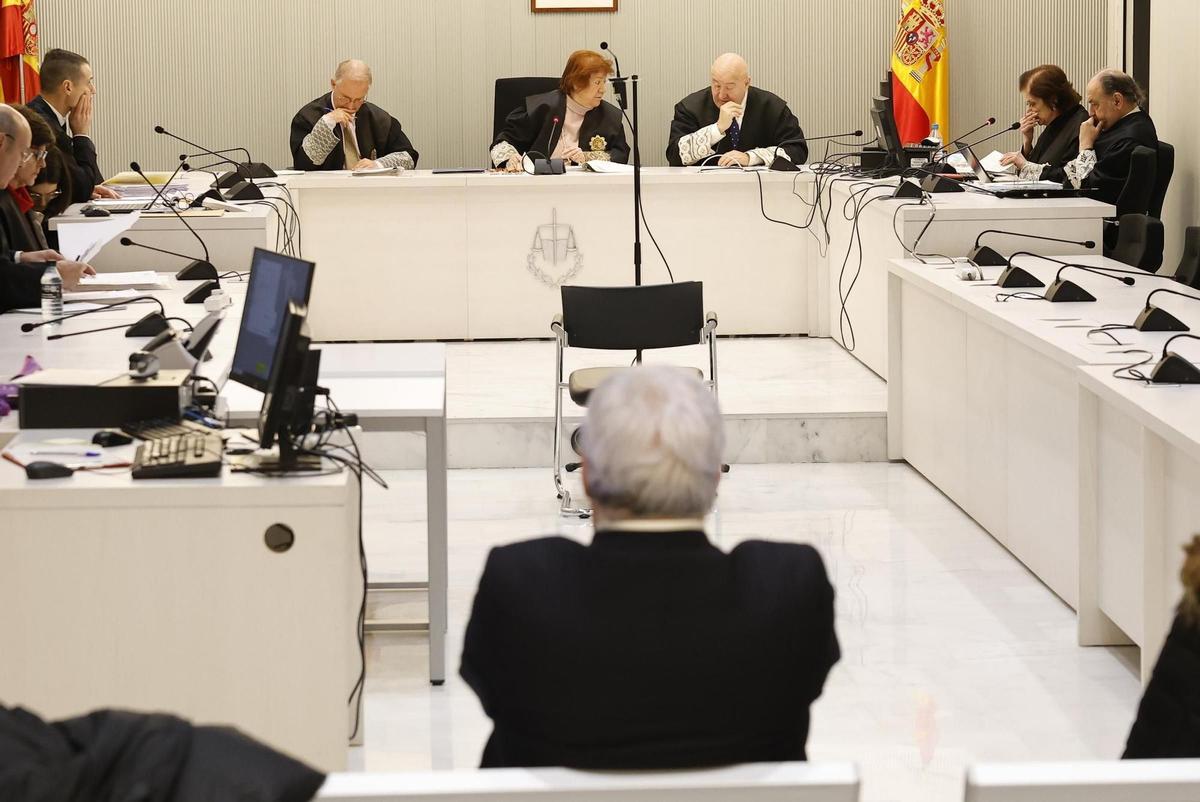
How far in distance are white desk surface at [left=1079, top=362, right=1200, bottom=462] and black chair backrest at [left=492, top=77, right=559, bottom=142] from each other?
5686mm

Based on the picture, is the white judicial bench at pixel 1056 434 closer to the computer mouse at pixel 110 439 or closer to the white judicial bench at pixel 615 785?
the white judicial bench at pixel 615 785

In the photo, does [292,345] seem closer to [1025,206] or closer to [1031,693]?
[1031,693]

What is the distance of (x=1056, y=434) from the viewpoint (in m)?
4.22

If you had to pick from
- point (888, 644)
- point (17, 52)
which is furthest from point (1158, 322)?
point (17, 52)

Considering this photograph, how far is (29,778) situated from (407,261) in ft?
20.5

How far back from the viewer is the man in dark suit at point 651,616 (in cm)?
178

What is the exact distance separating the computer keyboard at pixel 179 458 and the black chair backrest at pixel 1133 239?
13.7 ft

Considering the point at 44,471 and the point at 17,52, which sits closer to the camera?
the point at 44,471

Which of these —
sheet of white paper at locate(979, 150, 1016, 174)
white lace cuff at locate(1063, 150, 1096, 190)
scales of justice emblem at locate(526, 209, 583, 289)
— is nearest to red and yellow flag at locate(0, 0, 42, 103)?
scales of justice emblem at locate(526, 209, 583, 289)

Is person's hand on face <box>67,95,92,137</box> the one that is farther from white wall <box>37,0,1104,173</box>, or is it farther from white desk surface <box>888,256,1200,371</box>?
white desk surface <box>888,256,1200,371</box>

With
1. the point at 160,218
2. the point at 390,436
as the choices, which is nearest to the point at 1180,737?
the point at 390,436

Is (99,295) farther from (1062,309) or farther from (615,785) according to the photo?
(615,785)

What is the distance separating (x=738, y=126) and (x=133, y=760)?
7.01m

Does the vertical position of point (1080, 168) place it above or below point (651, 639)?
above
